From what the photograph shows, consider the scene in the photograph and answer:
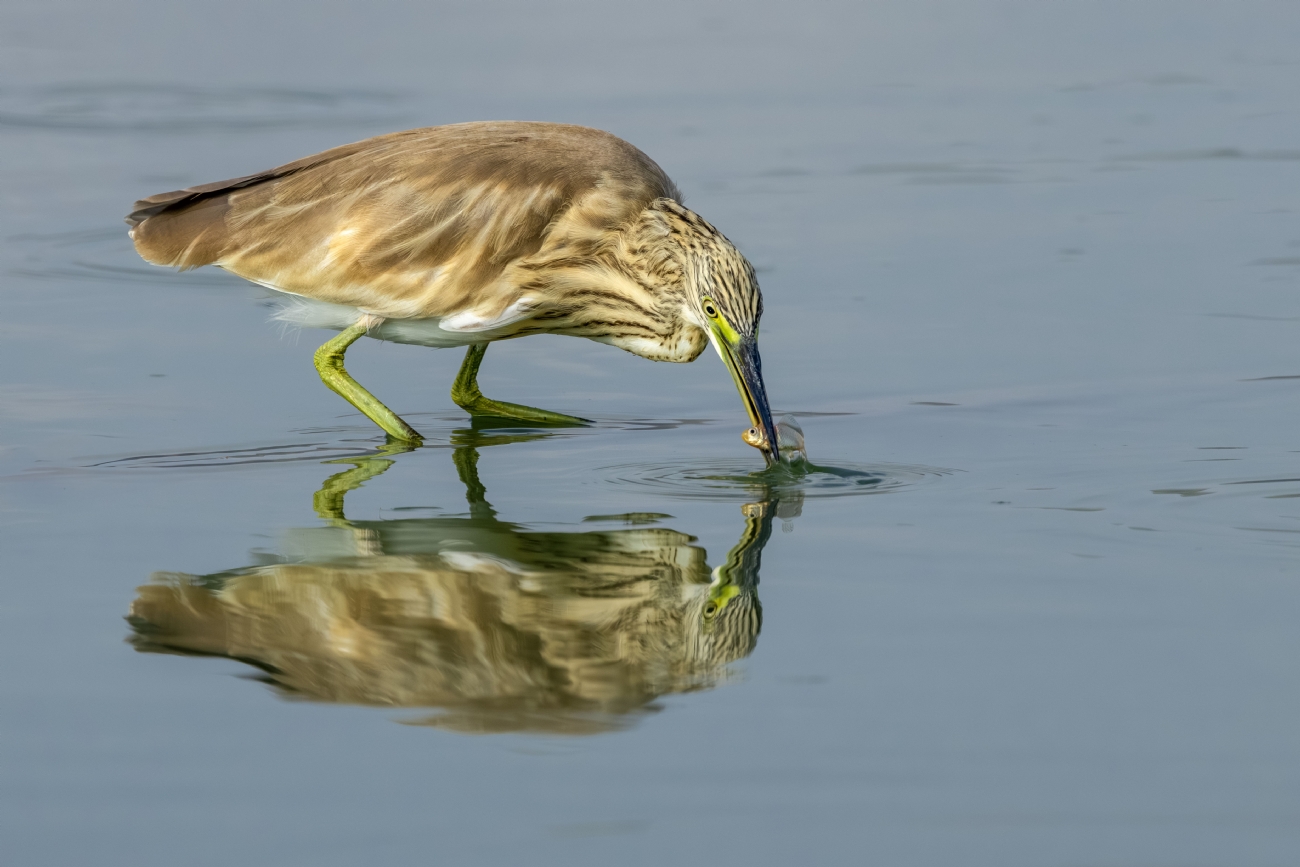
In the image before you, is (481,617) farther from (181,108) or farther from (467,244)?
(181,108)

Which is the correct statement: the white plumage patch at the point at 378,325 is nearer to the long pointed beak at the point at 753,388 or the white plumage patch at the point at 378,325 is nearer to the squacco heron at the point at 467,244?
the squacco heron at the point at 467,244

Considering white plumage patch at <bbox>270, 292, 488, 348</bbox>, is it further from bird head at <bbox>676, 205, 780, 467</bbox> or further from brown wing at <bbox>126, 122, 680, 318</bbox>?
bird head at <bbox>676, 205, 780, 467</bbox>

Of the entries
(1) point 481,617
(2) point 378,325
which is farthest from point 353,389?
(1) point 481,617

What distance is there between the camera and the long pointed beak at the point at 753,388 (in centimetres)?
703

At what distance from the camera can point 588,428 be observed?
312 inches

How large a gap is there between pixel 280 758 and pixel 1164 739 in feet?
7.21

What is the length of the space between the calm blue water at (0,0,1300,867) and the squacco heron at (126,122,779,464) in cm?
45

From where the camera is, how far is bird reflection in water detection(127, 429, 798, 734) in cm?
472

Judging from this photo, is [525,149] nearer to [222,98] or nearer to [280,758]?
[280,758]

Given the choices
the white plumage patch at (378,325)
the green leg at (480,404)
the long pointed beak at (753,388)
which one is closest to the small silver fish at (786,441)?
the long pointed beak at (753,388)

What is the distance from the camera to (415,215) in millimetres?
7977

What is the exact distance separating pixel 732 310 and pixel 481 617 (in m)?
2.52

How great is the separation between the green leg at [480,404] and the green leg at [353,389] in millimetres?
402

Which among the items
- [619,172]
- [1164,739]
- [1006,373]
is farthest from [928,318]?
[1164,739]
